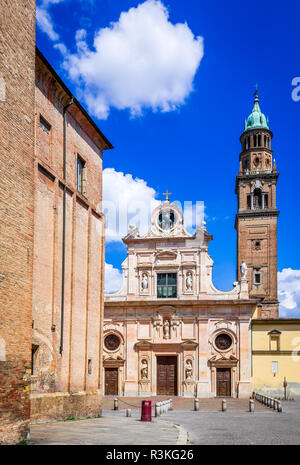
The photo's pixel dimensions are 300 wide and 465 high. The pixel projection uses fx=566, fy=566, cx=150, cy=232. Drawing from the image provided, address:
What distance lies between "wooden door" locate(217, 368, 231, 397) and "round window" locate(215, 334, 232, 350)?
5.37ft

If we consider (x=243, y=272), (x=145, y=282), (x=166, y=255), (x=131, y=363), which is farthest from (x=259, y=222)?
(x=131, y=363)

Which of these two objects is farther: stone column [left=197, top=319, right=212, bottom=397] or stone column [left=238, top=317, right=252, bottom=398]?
stone column [left=197, top=319, right=212, bottom=397]

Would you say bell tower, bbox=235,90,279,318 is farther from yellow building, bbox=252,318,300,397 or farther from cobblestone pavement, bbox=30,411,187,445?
cobblestone pavement, bbox=30,411,187,445

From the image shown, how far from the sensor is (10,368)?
40.8 feet

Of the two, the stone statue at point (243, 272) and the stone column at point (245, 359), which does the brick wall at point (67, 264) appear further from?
the stone statue at point (243, 272)

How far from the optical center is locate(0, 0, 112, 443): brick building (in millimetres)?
12656

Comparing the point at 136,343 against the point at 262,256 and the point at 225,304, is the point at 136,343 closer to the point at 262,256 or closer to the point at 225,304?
the point at 225,304

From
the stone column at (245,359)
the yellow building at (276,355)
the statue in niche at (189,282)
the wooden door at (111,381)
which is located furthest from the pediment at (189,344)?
the wooden door at (111,381)

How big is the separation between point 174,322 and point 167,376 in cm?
408

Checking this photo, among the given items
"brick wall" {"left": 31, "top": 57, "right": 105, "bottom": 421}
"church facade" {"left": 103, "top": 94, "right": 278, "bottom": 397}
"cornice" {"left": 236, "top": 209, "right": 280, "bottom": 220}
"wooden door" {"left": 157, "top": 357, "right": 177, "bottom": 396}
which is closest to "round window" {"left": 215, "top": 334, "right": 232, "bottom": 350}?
"church facade" {"left": 103, "top": 94, "right": 278, "bottom": 397}

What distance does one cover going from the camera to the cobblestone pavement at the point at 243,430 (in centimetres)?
1598

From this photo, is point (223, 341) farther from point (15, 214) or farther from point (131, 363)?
point (15, 214)

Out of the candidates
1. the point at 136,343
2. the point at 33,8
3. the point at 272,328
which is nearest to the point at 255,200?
the point at 272,328

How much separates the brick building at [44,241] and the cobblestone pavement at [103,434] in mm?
742
